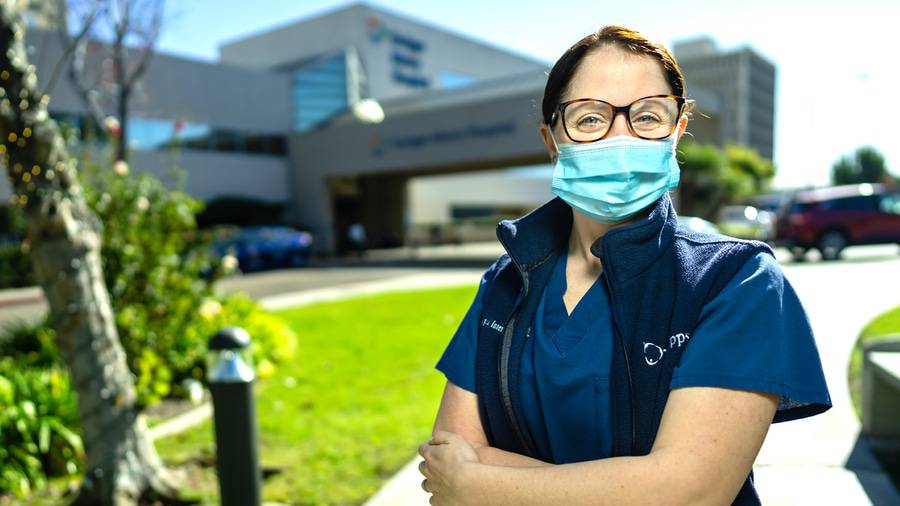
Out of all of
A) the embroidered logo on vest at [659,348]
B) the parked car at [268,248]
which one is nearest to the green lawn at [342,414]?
the embroidered logo on vest at [659,348]

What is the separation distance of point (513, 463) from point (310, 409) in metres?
4.26

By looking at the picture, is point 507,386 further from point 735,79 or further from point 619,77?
point 735,79

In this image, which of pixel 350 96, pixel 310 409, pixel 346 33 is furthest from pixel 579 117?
pixel 346 33

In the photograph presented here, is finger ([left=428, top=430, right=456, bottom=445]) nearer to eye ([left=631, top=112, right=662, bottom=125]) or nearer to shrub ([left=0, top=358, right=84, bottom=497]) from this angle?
eye ([left=631, top=112, right=662, bottom=125])

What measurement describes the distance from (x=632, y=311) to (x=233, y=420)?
2.35 m

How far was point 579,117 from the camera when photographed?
53.6 inches

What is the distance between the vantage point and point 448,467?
1.29 metres

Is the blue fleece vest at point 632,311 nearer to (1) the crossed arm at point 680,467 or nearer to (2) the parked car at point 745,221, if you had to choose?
(1) the crossed arm at point 680,467

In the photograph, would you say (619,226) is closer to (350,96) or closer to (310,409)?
(310,409)

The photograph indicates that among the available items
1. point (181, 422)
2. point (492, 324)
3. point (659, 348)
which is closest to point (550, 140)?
point (492, 324)

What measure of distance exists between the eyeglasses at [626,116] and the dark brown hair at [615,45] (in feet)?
0.12

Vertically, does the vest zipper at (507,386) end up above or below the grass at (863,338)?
above

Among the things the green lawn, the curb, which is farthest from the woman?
the curb

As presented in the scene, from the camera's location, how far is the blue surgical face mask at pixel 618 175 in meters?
1.35
